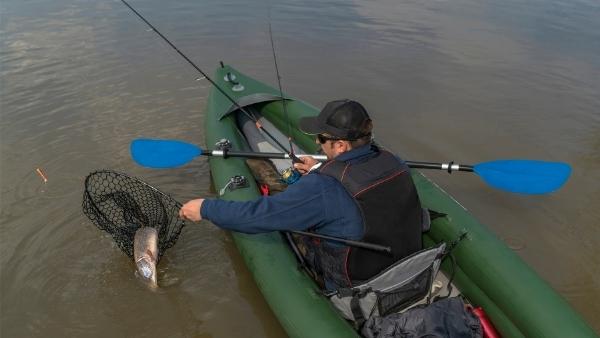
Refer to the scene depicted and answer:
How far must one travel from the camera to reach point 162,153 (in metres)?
3.98

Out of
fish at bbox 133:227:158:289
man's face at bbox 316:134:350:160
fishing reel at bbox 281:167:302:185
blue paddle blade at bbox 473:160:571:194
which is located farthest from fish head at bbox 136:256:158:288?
blue paddle blade at bbox 473:160:571:194

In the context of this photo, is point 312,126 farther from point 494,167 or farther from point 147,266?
point 494,167

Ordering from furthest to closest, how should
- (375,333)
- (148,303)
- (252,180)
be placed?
(252,180) < (148,303) < (375,333)

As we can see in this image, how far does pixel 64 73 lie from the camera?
800 cm

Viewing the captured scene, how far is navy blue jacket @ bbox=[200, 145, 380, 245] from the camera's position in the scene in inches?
91.7

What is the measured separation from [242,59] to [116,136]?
3.47 meters

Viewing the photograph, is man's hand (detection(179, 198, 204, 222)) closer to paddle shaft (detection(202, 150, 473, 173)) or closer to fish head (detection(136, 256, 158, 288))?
fish head (detection(136, 256, 158, 288))

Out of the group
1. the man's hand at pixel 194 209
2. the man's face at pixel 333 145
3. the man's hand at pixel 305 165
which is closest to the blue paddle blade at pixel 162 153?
the man's hand at pixel 305 165

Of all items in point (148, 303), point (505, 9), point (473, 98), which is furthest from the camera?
point (505, 9)

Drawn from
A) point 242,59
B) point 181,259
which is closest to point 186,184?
point 181,259

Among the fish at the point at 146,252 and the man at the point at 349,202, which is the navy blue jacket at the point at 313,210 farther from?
the fish at the point at 146,252

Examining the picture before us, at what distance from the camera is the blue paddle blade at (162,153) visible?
12.9ft

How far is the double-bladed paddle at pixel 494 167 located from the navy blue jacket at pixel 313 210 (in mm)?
1510

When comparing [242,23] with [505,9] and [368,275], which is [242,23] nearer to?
[505,9]
